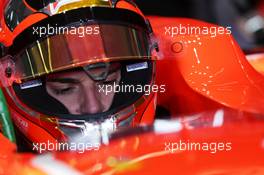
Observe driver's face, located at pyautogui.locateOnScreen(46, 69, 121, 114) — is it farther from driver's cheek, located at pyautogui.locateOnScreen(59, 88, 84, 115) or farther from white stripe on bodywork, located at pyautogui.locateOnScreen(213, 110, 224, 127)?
white stripe on bodywork, located at pyautogui.locateOnScreen(213, 110, 224, 127)

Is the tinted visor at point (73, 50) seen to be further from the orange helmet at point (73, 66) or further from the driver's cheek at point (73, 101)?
the driver's cheek at point (73, 101)

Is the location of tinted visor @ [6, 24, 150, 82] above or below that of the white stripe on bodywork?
above

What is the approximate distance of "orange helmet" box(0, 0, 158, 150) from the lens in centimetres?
158

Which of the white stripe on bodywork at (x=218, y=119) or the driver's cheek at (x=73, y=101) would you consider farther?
the driver's cheek at (x=73, y=101)

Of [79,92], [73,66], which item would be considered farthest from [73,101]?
[73,66]

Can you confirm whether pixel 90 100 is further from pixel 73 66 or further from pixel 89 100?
pixel 73 66

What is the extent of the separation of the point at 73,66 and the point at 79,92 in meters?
0.12

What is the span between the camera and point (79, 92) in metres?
1.66

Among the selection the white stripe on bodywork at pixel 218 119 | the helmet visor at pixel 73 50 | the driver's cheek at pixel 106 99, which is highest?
the helmet visor at pixel 73 50

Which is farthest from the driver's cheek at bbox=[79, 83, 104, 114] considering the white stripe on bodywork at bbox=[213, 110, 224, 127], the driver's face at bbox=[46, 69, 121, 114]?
the white stripe on bodywork at bbox=[213, 110, 224, 127]

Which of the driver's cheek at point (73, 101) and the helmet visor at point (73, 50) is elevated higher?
the helmet visor at point (73, 50)

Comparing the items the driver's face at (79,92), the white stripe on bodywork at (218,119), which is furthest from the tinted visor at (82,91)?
the white stripe on bodywork at (218,119)

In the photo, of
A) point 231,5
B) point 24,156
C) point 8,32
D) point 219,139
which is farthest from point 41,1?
point 231,5

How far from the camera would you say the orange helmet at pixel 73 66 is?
5.19ft
